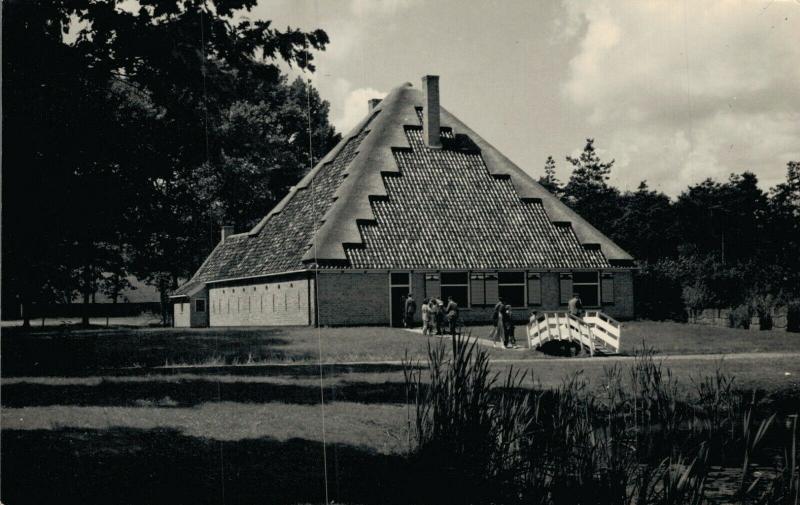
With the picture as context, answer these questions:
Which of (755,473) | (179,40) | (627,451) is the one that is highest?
(179,40)

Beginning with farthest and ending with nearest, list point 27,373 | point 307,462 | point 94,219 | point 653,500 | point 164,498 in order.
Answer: point 27,373, point 94,219, point 307,462, point 164,498, point 653,500

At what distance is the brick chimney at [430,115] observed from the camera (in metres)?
37.9

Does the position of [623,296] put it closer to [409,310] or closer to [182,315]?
[409,310]

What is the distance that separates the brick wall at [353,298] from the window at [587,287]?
28.5 feet

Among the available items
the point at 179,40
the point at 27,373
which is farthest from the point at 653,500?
the point at 27,373

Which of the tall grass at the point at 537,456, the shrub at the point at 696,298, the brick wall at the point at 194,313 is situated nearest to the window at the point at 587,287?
the shrub at the point at 696,298

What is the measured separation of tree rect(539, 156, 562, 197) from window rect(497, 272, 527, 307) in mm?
23147

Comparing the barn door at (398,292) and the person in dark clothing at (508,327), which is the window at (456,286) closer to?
the barn door at (398,292)

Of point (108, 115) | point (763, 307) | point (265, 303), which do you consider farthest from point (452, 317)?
point (265, 303)

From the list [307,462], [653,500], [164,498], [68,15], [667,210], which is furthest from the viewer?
[667,210]

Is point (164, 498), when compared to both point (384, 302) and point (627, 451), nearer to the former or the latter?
point (627, 451)

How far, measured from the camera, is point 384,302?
32656 millimetres

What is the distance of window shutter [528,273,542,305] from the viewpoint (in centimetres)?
3525

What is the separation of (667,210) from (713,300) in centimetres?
686
